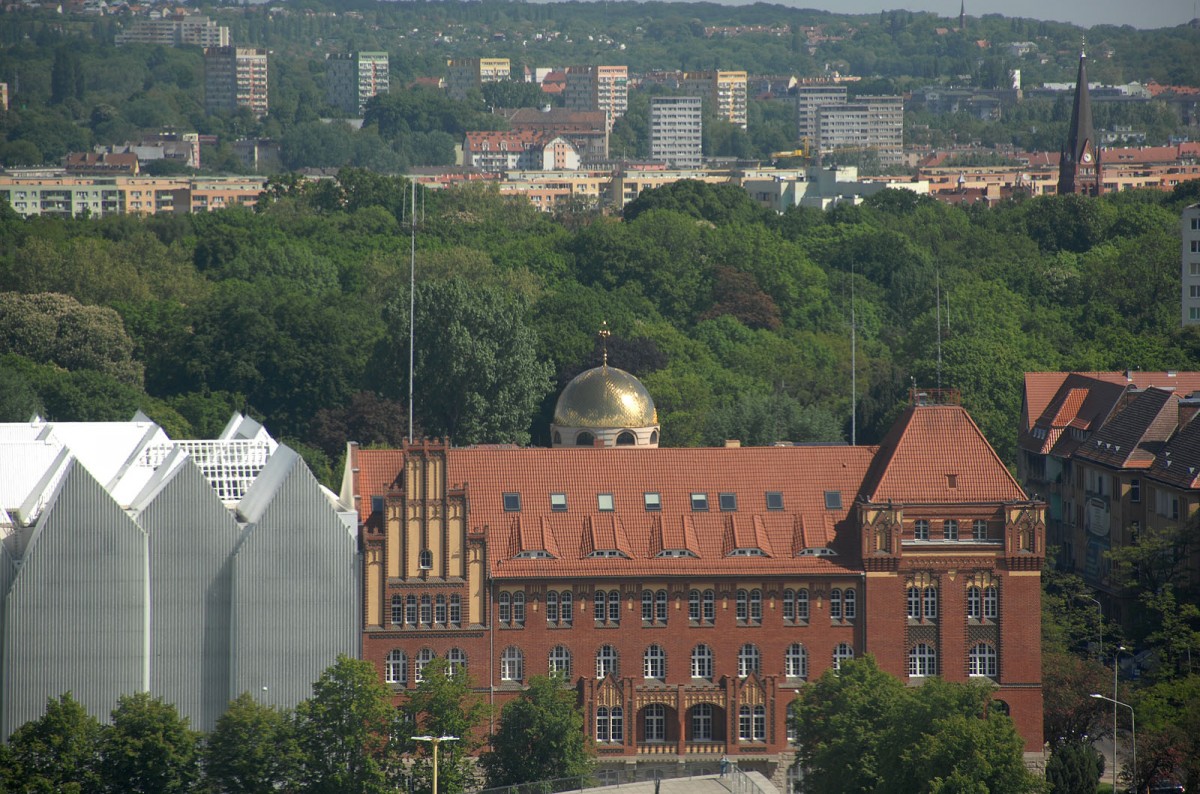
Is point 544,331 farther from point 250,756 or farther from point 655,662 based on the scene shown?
point 250,756

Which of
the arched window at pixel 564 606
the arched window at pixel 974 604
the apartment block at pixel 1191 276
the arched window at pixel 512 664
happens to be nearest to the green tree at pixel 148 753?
the arched window at pixel 512 664

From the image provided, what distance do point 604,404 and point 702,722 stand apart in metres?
16.4

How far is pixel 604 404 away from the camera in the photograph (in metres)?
107

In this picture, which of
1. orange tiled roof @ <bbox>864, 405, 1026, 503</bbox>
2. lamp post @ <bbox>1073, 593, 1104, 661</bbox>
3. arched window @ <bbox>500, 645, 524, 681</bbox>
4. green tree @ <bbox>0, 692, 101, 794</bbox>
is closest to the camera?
green tree @ <bbox>0, 692, 101, 794</bbox>

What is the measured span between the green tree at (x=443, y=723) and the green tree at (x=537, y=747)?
890 millimetres

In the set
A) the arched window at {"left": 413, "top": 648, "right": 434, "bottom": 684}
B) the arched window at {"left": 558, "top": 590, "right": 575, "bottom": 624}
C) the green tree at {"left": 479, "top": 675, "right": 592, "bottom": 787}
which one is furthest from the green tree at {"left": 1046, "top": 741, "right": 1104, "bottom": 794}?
the arched window at {"left": 413, "top": 648, "right": 434, "bottom": 684}

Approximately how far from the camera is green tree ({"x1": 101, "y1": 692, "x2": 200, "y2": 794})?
85000 millimetres

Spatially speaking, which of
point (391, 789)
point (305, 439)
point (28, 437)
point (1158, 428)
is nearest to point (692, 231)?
point (305, 439)

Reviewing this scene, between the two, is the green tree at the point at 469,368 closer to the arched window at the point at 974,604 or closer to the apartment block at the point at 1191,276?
the arched window at the point at 974,604

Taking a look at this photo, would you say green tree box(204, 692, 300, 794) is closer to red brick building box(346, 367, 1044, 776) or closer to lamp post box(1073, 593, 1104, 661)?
red brick building box(346, 367, 1044, 776)

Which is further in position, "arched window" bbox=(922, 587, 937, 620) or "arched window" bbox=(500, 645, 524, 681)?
"arched window" bbox=(922, 587, 937, 620)

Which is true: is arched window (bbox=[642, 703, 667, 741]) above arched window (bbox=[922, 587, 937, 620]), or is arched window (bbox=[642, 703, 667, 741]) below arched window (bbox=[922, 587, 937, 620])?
below

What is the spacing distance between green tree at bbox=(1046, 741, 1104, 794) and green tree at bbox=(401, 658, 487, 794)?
18156mm

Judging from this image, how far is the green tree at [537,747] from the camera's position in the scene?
88.4m
